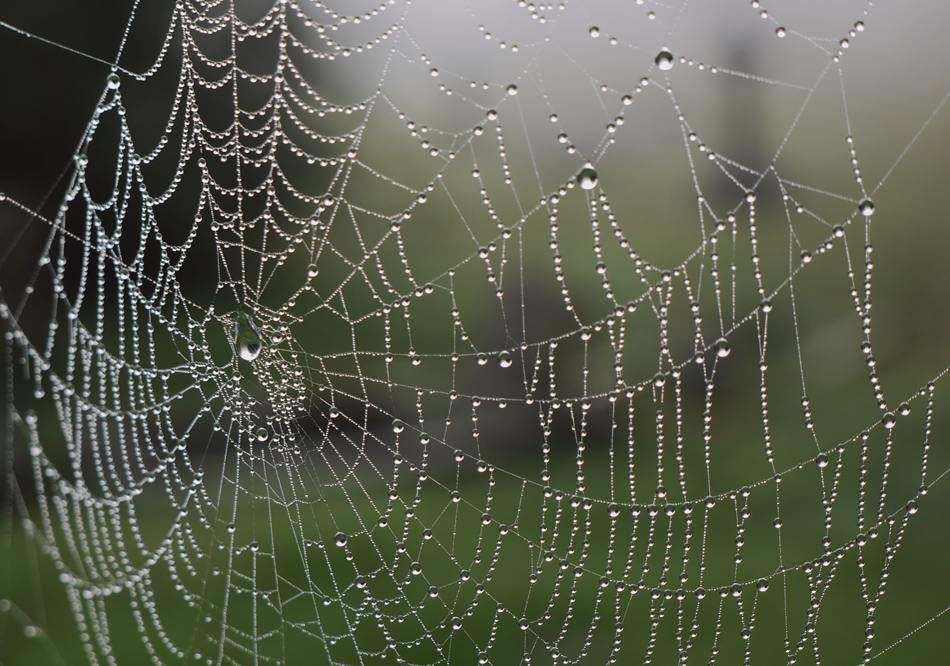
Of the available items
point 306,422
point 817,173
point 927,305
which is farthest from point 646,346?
point 306,422

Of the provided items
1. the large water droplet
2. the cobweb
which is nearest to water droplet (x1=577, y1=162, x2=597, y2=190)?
the cobweb

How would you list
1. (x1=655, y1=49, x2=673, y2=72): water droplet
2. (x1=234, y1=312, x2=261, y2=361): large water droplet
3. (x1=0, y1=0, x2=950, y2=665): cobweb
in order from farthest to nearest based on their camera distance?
1. (x1=0, y1=0, x2=950, y2=665): cobweb
2. (x1=234, y1=312, x2=261, y2=361): large water droplet
3. (x1=655, y1=49, x2=673, y2=72): water droplet

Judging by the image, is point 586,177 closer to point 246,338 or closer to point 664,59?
point 664,59

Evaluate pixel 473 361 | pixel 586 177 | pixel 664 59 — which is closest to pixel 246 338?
pixel 586 177

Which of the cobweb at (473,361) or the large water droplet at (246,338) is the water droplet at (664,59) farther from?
the large water droplet at (246,338)

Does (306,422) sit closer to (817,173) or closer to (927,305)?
(817,173)

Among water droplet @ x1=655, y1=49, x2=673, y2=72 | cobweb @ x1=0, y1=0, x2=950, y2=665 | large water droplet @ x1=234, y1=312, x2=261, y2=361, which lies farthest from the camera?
cobweb @ x1=0, y1=0, x2=950, y2=665

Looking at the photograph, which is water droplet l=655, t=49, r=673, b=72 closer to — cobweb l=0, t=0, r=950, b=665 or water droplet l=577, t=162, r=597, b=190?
water droplet l=577, t=162, r=597, b=190
